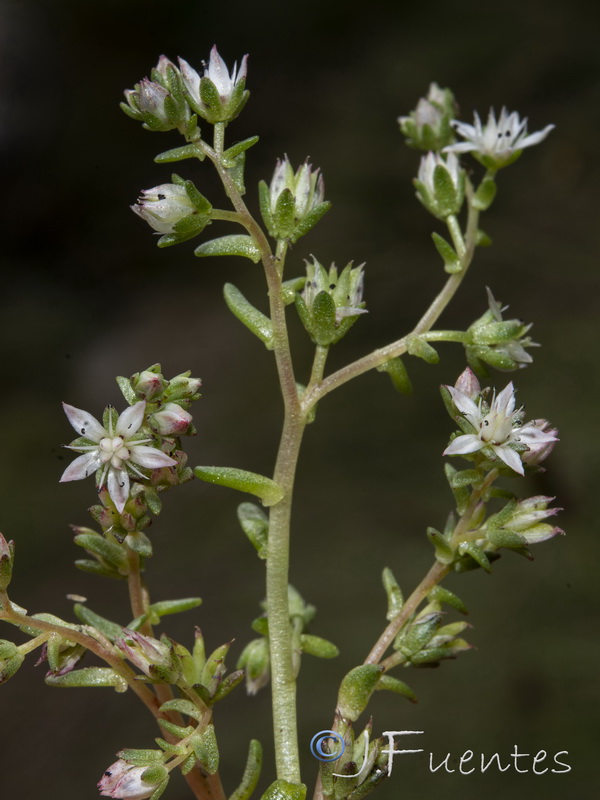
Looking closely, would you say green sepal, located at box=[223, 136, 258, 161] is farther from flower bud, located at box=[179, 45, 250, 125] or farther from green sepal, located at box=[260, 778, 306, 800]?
green sepal, located at box=[260, 778, 306, 800]

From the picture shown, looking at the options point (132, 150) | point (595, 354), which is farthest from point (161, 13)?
point (595, 354)

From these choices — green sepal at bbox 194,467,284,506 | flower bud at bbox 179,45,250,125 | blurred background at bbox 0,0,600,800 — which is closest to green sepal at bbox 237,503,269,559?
green sepal at bbox 194,467,284,506

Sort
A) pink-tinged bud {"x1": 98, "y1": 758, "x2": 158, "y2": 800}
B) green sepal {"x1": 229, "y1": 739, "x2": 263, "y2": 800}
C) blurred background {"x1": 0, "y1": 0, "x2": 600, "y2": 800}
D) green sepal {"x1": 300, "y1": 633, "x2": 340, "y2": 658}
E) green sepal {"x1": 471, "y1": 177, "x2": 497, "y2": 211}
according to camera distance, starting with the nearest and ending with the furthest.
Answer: pink-tinged bud {"x1": 98, "y1": 758, "x2": 158, "y2": 800}, green sepal {"x1": 229, "y1": 739, "x2": 263, "y2": 800}, green sepal {"x1": 300, "y1": 633, "x2": 340, "y2": 658}, green sepal {"x1": 471, "y1": 177, "x2": 497, "y2": 211}, blurred background {"x1": 0, "y1": 0, "x2": 600, "y2": 800}

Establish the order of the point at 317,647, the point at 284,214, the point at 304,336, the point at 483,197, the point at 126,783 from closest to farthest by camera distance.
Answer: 1. the point at 126,783
2. the point at 284,214
3. the point at 317,647
4. the point at 483,197
5. the point at 304,336

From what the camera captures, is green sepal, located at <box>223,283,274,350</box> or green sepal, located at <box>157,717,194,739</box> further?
green sepal, located at <box>223,283,274,350</box>

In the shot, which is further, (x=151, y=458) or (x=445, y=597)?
(x=445, y=597)

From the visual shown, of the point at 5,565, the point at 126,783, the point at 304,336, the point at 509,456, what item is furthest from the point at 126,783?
the point at 304,336

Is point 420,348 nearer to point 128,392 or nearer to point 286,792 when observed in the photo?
point 128,392

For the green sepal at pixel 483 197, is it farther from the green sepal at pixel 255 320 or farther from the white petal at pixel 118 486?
the white petal at pixel 118 486
